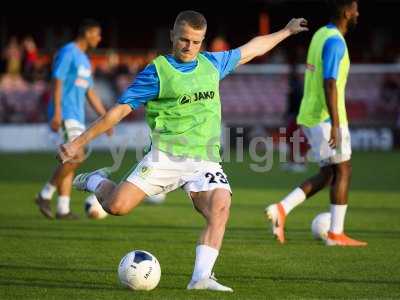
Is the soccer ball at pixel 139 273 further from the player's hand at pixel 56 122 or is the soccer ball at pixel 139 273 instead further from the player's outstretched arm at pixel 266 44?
the player's hand at pixel 56 122

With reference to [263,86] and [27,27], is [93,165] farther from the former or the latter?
[27,27]

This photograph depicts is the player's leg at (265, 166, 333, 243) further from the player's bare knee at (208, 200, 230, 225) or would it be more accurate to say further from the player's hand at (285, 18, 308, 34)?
the player's bare knee at (208, 200, 230, 225)

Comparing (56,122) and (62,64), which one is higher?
(62,64)

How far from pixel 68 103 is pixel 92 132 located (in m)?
5.52

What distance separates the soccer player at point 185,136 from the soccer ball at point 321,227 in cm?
294

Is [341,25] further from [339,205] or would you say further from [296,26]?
[296,26]

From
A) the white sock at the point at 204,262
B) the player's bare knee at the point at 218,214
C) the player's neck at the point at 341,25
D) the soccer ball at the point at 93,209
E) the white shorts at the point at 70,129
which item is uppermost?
the player's neck at the point at 341,25

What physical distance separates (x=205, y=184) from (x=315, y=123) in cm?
293

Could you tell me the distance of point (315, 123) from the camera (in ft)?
36.0

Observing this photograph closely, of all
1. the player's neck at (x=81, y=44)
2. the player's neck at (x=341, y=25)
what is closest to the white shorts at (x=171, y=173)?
the player's neck at (x=341, y=25)

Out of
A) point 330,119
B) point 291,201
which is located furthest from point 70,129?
point 330,119

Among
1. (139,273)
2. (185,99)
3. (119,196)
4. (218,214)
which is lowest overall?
(139,273)

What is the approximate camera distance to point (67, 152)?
25.5 feet

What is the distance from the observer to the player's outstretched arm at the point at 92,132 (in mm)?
7770
